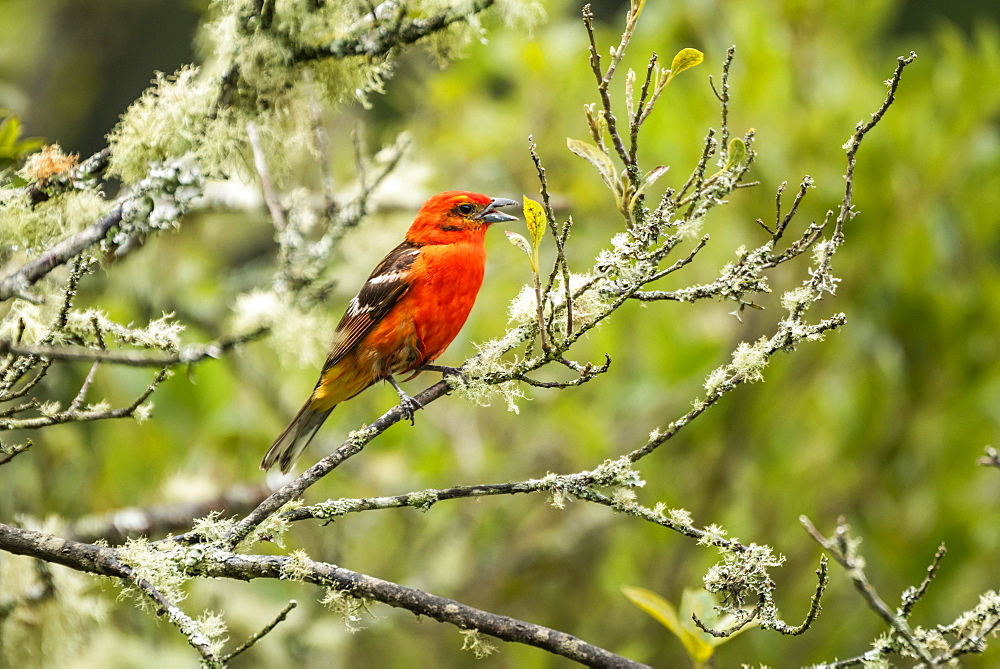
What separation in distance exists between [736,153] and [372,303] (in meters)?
2.07

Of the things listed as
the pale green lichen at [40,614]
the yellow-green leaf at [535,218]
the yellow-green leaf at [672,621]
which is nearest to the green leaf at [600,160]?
the yellow-green leaf at [535,218]

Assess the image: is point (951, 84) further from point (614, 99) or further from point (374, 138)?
point (374, 138)

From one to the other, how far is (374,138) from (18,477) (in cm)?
319

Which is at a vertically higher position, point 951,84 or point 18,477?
point 951,84

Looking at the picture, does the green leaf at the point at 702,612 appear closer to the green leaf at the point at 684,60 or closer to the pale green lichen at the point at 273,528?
the pale green lichen at the point at 273,528

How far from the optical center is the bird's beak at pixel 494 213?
4.03m

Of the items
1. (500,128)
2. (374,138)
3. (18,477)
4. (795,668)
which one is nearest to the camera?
(795,668)

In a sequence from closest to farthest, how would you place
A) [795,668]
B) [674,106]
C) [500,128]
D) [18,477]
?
[795,668]
[18,477]
[674,106]
[500,128]

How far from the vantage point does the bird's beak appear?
4031mm

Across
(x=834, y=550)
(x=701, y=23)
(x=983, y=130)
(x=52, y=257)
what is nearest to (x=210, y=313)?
(x=52, y=257)

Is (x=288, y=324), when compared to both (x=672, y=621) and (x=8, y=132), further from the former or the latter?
(x=672, y=621)

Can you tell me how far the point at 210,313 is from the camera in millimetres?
4727

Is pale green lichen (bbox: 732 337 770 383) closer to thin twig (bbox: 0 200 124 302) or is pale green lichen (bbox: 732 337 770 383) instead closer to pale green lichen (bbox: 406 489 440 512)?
pale green lichen (bbox: 406 489 440 512)

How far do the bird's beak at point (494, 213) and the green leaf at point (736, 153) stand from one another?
6.25 ft
